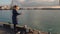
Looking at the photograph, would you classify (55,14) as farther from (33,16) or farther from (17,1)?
(17,1)

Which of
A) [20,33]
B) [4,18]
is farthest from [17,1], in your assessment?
[20,33]

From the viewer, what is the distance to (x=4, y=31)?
8.09 feet

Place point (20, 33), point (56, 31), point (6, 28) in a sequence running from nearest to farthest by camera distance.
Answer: point (20, 33)
point (6, 28)
point (56, 31)

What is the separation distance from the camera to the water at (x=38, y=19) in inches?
115

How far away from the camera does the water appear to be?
2920 mm

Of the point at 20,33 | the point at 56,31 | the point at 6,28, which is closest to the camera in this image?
the point at 20,33

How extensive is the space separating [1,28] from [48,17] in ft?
2.66

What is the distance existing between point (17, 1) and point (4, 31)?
0.73m

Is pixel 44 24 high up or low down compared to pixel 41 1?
down

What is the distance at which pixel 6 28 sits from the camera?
2564 millimetres

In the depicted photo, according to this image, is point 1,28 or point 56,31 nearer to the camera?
point 1,28

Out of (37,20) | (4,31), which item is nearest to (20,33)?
(4,31)

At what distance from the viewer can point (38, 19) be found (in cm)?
298

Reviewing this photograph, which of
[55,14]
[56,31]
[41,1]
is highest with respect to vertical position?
[41,1]
